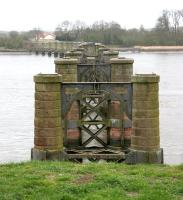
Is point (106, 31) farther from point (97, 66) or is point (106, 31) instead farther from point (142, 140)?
point (142, 140)

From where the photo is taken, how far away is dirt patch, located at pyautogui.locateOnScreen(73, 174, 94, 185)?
890 cm

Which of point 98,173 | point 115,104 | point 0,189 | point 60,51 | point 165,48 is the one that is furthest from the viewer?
point 165,48

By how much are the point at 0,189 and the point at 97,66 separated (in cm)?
1569

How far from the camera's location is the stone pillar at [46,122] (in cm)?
1347

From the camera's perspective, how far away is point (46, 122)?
13.5 meters

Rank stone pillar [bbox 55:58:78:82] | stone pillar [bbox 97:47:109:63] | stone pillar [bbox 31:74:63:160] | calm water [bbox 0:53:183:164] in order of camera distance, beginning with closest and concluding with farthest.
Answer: stone pillar [bbox 31:74:63:160] → stone pillar [bbox 55:58:78:82] → calm water [bbox 0:53:183:164] → stone pillar [bbox 97:47:109:63]

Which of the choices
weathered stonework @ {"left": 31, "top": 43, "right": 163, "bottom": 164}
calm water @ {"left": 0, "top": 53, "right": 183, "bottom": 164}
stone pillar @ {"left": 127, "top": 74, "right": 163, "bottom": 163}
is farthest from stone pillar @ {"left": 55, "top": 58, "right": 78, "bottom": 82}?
stone pillar @ {"left": 127, "top": 74, "right": 163, "bottom": 163}

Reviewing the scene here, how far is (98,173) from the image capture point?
949 centimetres

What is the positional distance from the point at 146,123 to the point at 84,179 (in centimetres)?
467

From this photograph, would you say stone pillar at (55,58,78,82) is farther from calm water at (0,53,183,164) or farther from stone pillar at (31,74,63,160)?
stone pillar at (31,74,63,160)

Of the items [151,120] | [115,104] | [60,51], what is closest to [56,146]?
[151,120]

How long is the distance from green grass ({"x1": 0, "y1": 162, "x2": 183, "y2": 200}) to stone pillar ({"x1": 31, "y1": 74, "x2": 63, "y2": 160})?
3.03m

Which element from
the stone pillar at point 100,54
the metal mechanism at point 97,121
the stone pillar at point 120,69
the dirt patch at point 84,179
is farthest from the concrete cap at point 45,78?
the stone pillar at point 100,54

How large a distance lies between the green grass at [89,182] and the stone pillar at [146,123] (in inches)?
122
